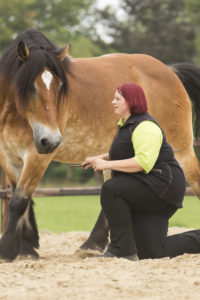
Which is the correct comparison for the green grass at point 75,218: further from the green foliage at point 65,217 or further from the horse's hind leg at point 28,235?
the horse's hind leg at point 28,235

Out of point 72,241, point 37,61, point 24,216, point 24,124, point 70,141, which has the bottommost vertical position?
point 72,241

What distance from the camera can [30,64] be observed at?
459 centimetres

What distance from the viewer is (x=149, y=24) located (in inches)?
1433

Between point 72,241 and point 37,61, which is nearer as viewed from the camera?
point 37,61

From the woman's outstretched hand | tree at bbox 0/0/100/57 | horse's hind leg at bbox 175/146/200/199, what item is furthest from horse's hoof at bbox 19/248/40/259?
tree at bbox 0/0/100/57

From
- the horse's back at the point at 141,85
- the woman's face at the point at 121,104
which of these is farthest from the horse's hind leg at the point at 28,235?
the woman's face at the point at 121,104

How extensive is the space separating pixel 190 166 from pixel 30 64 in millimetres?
2160

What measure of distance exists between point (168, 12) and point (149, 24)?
8.28 ft

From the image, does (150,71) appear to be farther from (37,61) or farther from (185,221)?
(185,221)

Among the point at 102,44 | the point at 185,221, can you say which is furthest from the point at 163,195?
the point at 102,44

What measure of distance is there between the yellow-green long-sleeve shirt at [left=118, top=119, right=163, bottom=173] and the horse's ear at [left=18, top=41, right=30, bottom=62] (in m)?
1.25

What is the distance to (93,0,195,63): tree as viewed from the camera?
1324 inches

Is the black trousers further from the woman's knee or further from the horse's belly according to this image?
the horse's belly

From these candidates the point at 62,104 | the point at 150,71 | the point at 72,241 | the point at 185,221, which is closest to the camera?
the point at 62,104
